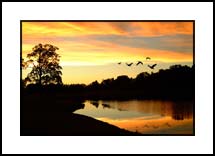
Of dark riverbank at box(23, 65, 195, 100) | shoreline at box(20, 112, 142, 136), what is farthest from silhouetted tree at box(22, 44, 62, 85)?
shoreline at box(20, 112, 142, 136)

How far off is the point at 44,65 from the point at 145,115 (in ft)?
3.24

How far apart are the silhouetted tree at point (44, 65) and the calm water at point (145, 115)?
0.38m

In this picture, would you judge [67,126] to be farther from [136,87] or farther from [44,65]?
[136,87]

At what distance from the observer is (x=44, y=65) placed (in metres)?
9.76

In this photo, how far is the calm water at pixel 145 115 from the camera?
31.6 ft

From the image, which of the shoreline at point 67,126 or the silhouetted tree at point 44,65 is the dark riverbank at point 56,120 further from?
the silhouetted tree at point 44,65

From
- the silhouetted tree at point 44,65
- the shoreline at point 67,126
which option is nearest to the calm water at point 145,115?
the shoreline at point 67,126

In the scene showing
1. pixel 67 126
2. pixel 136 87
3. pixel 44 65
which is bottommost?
pixel 67 126

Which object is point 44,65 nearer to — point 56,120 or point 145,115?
point 56,120

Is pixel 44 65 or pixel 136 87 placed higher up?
pixel 44 65

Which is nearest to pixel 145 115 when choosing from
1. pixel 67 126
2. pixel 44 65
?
pixel 67 126

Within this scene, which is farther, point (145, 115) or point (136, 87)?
point (136, 87)

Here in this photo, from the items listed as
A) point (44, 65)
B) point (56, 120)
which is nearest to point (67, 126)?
point (56, 120)

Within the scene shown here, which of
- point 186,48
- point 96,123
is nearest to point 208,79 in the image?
point 186,48
